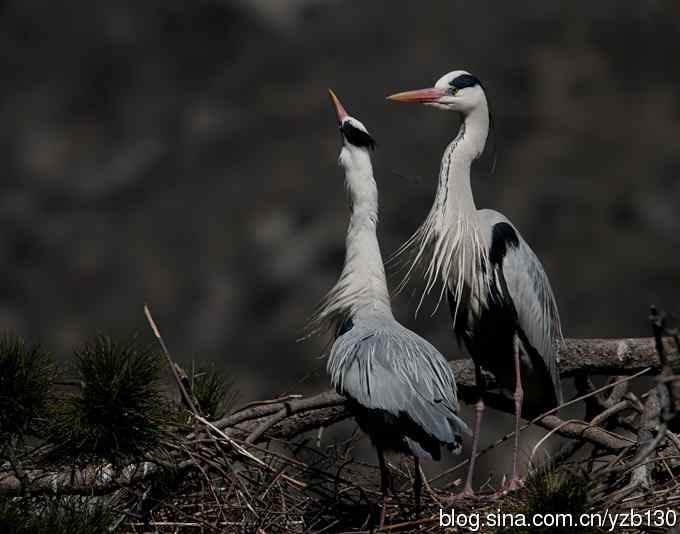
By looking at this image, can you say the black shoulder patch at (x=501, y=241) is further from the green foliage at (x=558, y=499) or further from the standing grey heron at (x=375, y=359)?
the green foliage at (x=558, y=499)

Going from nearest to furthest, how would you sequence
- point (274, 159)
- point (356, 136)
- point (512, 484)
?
1. point (512, 484)
2. point (356, 136)
3. point (274, 159)

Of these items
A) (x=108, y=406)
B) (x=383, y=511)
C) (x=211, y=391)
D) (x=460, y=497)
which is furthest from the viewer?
(x=211, y=391)

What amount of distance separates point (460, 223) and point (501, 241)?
0.50 feet

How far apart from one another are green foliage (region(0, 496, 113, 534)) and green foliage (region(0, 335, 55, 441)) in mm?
267

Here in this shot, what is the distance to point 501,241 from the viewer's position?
4.57 meters

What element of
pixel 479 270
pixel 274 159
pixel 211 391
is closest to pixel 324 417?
pixel 211 391

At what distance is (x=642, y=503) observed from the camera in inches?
141

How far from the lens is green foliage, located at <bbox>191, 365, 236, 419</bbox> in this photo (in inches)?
166

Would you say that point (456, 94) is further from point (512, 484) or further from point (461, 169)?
point (512, 484)

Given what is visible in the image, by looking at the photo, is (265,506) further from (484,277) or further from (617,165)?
(617,165)

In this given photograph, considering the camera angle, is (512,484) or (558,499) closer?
(558,499)

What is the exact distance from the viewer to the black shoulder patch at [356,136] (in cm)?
435

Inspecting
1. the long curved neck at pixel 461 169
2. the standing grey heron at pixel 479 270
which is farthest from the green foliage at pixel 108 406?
the long curved neck at pixel 461 169

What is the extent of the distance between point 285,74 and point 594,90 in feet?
12.8
